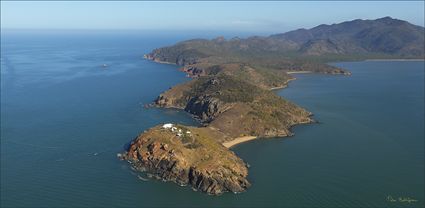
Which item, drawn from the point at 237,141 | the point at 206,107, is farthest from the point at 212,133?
the point at 206,107

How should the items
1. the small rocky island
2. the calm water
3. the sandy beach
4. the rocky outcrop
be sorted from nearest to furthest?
1. the calm water
2. the small rocky island
3. the sandy beach
4. the rocky outcrop

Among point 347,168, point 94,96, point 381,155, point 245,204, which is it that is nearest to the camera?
point 245,204

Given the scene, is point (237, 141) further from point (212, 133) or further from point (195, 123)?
point (195, 123)

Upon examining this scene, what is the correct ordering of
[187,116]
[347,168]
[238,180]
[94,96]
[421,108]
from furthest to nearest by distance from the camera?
[94,96] → [421,108] → [187,116] → [347,168] → [238,180]

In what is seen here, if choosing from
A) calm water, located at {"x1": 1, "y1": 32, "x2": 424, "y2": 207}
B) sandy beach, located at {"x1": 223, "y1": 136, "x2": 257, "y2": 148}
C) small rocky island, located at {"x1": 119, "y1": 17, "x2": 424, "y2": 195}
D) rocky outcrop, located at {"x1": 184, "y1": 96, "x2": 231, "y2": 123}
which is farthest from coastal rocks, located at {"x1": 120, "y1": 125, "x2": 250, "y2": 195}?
rocky outcrop, located at {"x1": 184, "y1": 96, "x2": 231, "y2": 123}

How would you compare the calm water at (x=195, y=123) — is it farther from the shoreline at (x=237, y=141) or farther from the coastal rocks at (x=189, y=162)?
the coastal rocks at (x=189, y=162)

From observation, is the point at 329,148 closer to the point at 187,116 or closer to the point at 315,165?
the point at 315,165

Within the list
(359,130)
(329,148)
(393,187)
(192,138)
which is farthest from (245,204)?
(359,130)

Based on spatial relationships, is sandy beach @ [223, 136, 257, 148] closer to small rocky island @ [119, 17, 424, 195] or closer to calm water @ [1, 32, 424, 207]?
small rocky island @ [119, 17, 424, 195]
